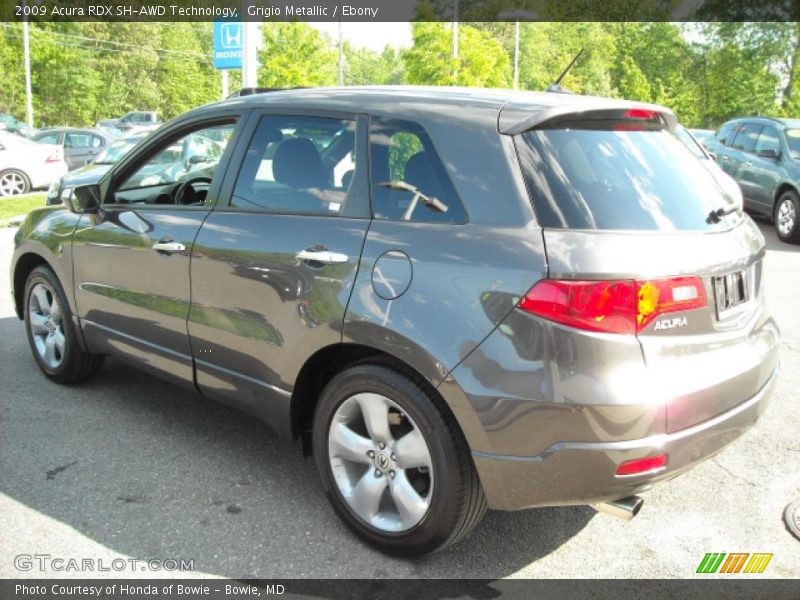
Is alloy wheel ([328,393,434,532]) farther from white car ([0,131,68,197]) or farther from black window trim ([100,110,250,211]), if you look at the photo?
white car ([0,131,68,197])

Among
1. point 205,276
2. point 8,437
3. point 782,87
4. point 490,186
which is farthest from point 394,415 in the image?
point 782,87

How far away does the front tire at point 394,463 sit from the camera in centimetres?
282

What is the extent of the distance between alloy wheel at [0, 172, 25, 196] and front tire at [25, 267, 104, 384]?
12786 mm

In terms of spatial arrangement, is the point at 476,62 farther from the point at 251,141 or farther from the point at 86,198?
the point at 251,141

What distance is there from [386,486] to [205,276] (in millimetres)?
1347

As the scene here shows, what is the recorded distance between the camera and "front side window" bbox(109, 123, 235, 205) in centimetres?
421

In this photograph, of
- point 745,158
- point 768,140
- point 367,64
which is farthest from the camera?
point 367,64

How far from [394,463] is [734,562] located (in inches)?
56.3

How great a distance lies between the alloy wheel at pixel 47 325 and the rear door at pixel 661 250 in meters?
3.40

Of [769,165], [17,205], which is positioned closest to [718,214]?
[769,165]

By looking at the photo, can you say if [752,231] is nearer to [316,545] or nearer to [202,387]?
[316,545]

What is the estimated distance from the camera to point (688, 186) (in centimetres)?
305

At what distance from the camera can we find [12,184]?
645 inches

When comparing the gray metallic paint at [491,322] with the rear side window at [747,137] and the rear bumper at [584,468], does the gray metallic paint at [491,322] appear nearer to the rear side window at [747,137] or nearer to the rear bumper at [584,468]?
the rear bumper at [584,468]
